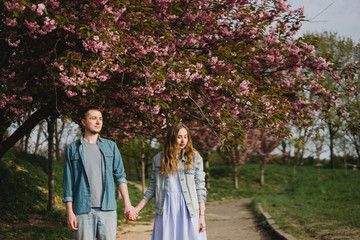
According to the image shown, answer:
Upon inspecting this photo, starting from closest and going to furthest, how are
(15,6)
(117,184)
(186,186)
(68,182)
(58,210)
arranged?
(68,182)
(117,184)
(15,6)
(186,186)
(58,210)

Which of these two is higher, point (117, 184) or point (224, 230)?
point (117, 184)

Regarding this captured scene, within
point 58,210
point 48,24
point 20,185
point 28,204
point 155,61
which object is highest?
point 48,24

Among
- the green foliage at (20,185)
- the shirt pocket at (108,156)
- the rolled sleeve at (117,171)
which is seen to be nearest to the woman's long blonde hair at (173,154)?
the rolled sleeve at (117,171)

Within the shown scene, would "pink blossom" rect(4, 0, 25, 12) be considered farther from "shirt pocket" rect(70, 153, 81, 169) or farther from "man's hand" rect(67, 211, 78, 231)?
"man's hand" rect(67, 211, 78, 231)

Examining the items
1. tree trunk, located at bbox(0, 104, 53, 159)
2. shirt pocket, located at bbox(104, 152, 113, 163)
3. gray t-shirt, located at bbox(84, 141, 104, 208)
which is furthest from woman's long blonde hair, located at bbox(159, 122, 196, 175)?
tree trunk, located at bbox(0, 104, 53, 159)

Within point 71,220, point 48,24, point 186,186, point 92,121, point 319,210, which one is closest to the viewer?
point 71,220

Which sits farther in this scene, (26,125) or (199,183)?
(26,125)

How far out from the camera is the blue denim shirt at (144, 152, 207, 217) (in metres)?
4.19

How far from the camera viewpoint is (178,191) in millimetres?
4242

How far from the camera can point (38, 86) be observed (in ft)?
20.6

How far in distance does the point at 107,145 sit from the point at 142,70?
7.10ft

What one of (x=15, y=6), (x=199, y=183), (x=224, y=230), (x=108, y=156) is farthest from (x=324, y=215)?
(x=15, y=6)

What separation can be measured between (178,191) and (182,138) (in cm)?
63

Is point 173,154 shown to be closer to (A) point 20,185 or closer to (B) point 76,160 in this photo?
(B) point 76,160
